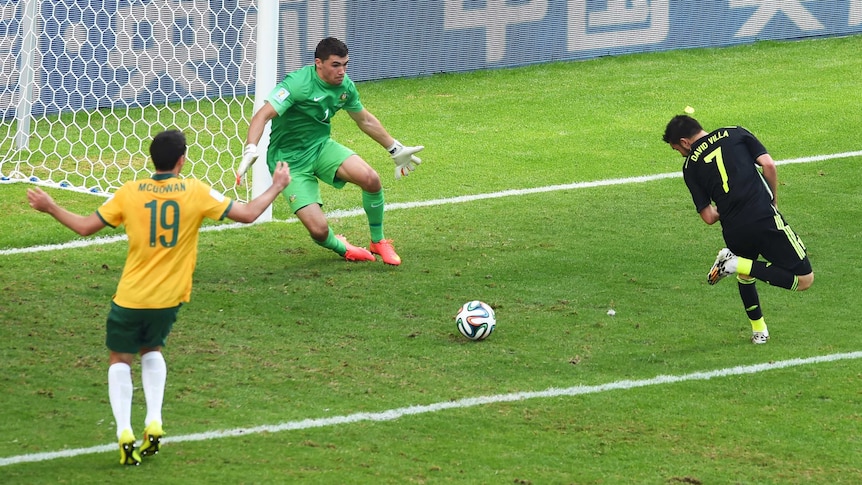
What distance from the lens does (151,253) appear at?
18.2ft

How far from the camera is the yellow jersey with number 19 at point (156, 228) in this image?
553 centimetres

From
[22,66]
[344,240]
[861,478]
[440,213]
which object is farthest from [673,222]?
[22,66]

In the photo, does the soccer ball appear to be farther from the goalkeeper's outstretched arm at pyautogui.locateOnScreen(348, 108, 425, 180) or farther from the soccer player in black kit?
the goalkeeper's outstretched arm at pyautogui.locateOnScreen(348, 108, 425, 180)

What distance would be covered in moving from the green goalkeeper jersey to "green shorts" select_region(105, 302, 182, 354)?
10.6ft

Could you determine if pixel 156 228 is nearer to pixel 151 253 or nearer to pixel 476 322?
pixel 151 253

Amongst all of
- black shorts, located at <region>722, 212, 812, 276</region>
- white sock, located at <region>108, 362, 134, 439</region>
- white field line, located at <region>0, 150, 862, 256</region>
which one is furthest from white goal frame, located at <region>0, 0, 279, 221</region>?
white sock, located at <region>108, 362, 134, 439</region>

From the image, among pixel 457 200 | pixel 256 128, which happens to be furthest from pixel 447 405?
pixel 457 200

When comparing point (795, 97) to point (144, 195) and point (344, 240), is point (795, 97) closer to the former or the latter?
point (344, 240)

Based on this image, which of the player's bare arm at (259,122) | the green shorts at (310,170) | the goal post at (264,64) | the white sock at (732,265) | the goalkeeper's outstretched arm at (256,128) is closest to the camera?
the white sock at (732,265)

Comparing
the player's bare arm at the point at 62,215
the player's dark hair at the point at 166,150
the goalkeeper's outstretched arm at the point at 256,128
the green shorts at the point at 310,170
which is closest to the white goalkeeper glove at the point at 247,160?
the goalkeeper's outstretched arm at the point at 256,128

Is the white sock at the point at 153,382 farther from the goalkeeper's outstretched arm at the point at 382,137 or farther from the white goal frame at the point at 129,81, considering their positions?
the white goal frame at the point at 129,81

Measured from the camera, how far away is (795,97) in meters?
14.2

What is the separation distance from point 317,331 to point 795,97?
28.5 feet

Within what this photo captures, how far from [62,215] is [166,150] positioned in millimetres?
561
